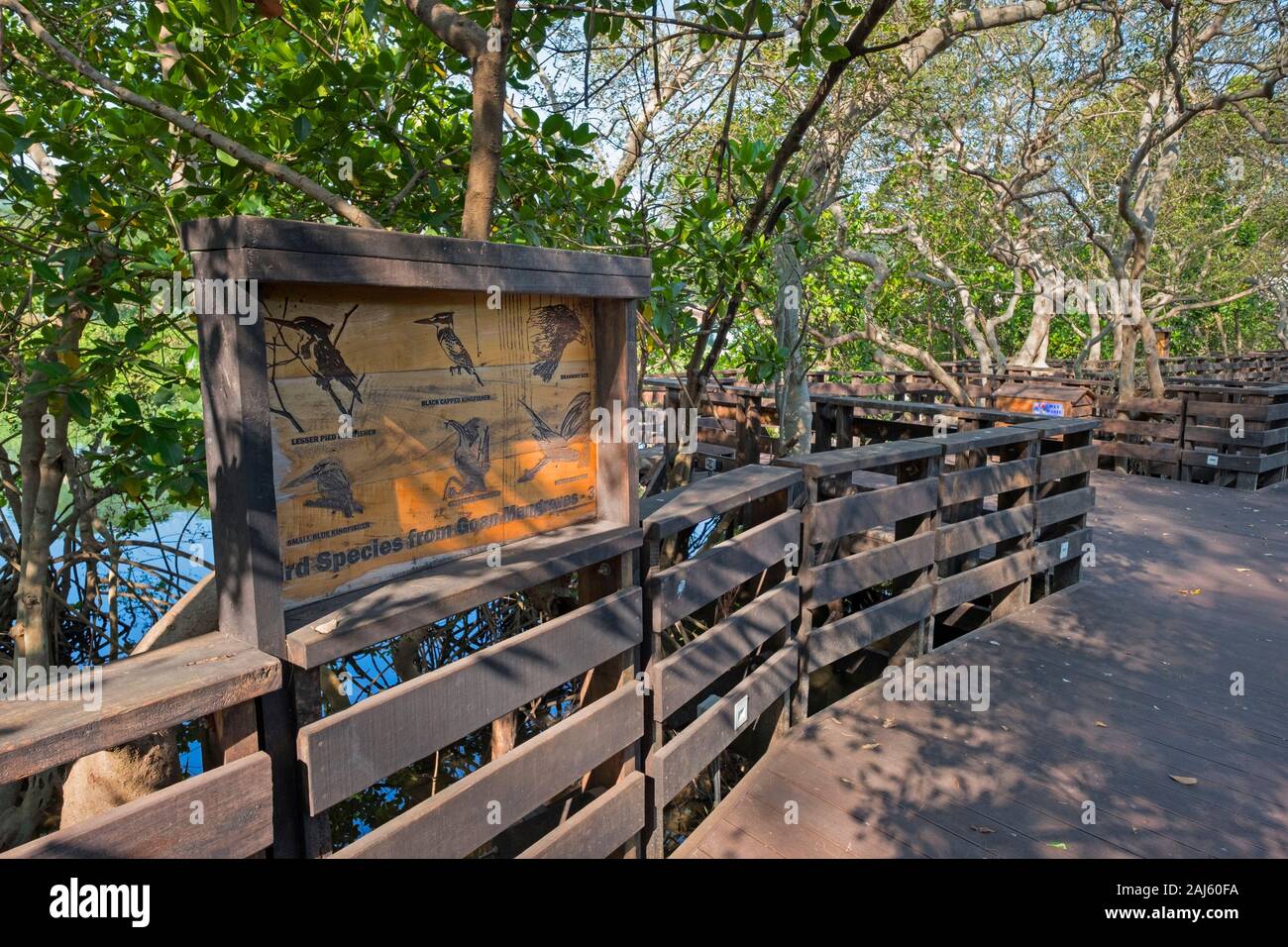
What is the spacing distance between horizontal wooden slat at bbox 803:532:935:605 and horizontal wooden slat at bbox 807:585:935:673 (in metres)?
0.14

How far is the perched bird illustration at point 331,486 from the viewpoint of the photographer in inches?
73.6

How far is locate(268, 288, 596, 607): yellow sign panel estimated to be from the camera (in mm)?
1846

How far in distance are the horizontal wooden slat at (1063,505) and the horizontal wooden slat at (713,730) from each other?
2.66 meters

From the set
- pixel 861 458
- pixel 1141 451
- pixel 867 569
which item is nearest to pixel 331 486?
pixel 861 458

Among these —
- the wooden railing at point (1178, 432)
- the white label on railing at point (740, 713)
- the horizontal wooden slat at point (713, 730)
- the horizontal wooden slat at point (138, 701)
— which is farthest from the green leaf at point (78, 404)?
the wooden railing at point (1178, 432)

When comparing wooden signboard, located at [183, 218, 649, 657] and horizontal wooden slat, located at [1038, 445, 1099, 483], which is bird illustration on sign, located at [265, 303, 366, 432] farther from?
horizontal wooden slat, located at [1038, 445, 1099, 483]

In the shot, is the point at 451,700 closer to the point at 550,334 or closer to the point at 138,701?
the point at 138,701

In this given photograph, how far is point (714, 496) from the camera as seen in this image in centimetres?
329

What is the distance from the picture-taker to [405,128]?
4398 millimetres

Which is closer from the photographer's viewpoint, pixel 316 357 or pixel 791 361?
pixel 316 357

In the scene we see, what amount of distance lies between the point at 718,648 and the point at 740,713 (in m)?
0.32

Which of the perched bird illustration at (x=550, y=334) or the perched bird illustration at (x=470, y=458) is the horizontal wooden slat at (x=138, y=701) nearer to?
the perched bird illustration at (x=470, y=458)
